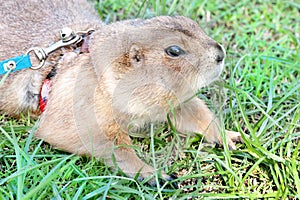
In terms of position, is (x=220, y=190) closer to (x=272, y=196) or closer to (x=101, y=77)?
(x=272, y=196)

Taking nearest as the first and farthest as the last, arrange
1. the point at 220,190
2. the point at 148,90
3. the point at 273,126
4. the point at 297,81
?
1. the point at 148,90
2. the point at 220,190
3. the point at 273,126
4. the point at 297,81

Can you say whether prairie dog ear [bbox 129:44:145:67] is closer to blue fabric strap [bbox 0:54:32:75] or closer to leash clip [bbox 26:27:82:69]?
leash clip [bbox 26:27:82:69]

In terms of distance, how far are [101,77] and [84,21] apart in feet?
3.04

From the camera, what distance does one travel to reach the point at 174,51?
3.55 m

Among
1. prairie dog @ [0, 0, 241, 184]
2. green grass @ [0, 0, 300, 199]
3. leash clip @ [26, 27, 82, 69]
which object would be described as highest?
leash clip @ [26, 27, 82, 69]

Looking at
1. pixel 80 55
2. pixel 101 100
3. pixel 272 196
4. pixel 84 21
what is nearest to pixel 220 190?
pixel 272 196

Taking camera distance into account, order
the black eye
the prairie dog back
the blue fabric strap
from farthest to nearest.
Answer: the prairie dog back, the blue fabric strap, the black eye

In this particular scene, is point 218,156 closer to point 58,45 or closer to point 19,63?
point 58,45

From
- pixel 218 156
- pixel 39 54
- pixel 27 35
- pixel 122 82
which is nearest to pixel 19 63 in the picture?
pixel 39 54

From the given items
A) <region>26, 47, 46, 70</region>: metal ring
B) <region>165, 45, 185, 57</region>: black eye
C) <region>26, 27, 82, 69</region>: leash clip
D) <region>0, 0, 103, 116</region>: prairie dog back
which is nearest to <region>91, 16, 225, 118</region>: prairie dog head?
<region>165, 45, 185, 57</region>: black eye

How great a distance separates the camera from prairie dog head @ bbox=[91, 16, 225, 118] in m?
3.56

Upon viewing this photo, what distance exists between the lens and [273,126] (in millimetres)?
4219

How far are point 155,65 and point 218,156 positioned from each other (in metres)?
0.90

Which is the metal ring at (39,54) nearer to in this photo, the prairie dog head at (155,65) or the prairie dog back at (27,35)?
the prairie dog back at (27,35)
